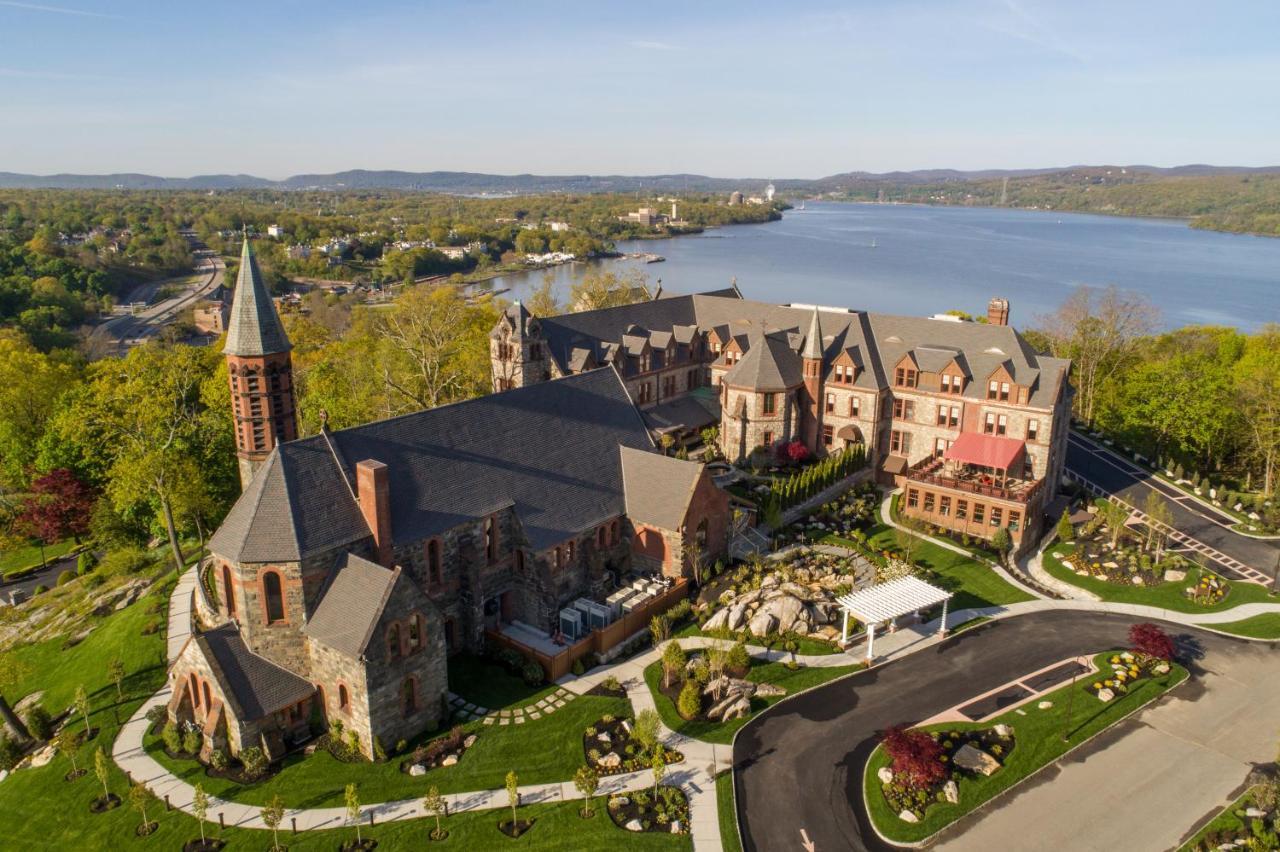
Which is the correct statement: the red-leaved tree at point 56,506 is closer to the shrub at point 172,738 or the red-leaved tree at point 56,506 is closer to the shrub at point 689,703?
the shrub at point 172,738

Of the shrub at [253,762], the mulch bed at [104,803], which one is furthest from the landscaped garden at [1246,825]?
the mulch bed at [104,803]

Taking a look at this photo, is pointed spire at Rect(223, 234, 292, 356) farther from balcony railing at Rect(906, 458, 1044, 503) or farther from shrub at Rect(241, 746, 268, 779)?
balcony railing at Rect(906, 458, 1044, 503)

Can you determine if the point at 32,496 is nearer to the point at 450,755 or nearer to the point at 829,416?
the point at 450,755

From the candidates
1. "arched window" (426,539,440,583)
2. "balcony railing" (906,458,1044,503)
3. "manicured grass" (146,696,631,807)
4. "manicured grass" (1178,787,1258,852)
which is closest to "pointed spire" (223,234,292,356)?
"arched window" (426,539,440,583)

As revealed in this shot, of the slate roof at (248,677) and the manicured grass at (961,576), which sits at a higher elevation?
the slate roof at (248,677)

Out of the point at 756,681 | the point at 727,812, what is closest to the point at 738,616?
the point at 756,681

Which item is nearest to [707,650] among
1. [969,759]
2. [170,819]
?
[969,759]

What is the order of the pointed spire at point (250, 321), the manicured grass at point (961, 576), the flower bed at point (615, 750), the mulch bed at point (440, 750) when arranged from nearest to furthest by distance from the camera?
the flower bed at point (615, 750), the mulch bed at point (440, 750), the pointed spire at point (250, 321), the manicured grass at point (961, 576)
